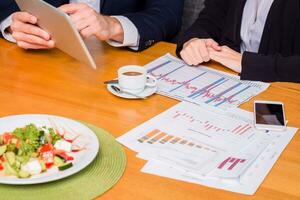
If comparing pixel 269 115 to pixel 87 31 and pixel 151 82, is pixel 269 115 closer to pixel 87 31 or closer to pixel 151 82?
pixel 151 82

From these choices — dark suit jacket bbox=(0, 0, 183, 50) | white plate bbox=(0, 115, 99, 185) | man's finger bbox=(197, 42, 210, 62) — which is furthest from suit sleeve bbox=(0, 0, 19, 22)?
white plate bbox=(0, 115, 99, 185)

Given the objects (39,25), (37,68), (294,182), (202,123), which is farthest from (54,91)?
(294,182)

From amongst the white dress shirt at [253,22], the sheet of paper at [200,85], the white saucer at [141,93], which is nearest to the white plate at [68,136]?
the white saucer at [141,93]

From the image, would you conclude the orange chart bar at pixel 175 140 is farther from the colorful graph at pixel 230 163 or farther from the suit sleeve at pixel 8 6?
the suit sleeve at pixel 8 6

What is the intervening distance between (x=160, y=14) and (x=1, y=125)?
0.94m

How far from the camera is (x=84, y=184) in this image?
94 centimetres

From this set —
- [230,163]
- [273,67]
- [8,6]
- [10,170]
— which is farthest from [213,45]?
[10,170]

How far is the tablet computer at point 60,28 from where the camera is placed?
133 centimetres

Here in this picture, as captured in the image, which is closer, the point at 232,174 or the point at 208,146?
the point at 232,174

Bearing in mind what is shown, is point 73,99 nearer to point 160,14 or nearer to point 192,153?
point 192,153

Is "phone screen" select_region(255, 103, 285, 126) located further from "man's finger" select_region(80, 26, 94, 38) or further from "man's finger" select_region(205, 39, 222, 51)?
"man's finger" select_region(80, 26, 94, 38)

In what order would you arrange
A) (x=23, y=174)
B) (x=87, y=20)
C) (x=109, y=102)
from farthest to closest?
(x=87, y=20)
(x=109, y=102)
(x=23, y=174)

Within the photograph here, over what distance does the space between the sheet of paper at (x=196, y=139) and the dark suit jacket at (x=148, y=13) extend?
523 millimetres

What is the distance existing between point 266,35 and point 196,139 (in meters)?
0.85
